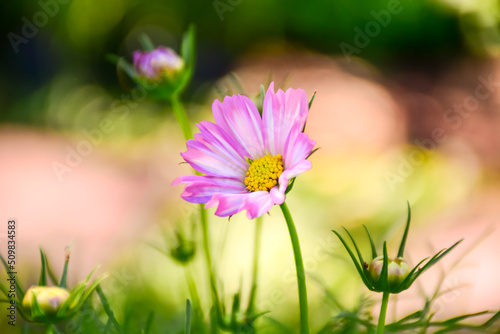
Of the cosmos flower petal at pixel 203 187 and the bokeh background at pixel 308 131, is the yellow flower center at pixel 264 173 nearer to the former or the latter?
the cosmos flower petal at pixel 203 187

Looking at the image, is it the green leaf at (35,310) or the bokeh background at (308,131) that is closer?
the green leaf at (35,310)

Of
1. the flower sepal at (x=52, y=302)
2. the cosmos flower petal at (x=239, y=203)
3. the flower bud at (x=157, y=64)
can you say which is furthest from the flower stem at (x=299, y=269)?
the flower bud at (x=157, y=64)

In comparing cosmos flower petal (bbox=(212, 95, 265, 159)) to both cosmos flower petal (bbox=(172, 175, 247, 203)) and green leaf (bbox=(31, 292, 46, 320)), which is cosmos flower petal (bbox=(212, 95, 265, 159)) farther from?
green leaf (bbox=(31, 292, 46, 320))

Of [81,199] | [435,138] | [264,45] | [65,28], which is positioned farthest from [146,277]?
[264,45]

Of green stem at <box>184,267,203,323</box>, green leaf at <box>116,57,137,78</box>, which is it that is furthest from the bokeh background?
green leaf at <box>116,57,137,78</box>

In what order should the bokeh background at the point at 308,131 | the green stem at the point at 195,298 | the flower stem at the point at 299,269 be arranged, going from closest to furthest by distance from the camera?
the flower stem at the point at 299,269 → the green stem at the point at 195,298 → the bokeh background at the point at 308,131

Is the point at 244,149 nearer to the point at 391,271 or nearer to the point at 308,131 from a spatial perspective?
the point at 391,271
